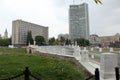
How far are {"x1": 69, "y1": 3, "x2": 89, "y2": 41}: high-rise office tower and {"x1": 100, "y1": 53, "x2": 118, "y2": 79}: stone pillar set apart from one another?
10897 cm

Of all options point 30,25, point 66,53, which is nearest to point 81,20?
point 30,25

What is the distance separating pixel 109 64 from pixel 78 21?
122991mm

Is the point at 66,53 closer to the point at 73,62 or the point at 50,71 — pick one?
the point at 73,62

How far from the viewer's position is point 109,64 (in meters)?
10.4

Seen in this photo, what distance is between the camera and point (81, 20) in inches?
5256

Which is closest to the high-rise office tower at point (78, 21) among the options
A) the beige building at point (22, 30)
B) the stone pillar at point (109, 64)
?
the beige building at point (22, 30)

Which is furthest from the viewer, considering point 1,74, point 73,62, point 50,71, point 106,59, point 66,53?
point 66,53

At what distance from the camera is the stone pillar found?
1030cm

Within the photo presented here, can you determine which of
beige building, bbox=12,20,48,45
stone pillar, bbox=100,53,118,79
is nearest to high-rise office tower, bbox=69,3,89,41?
beige building, bbox=12,20,48,45

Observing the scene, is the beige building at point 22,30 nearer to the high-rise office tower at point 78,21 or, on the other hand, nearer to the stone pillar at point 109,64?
the high-rise office tower at point 78,21

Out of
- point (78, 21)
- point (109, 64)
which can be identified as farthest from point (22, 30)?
point (109, 64)

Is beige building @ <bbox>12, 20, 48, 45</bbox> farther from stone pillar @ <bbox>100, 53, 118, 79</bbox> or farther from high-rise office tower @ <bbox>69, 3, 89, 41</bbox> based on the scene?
stone pillar @ <bbox>100, 53, 118, 79</bbox>

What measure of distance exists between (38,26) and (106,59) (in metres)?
163

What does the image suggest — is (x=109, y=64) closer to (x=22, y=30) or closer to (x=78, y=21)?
(x=78, y=21)
